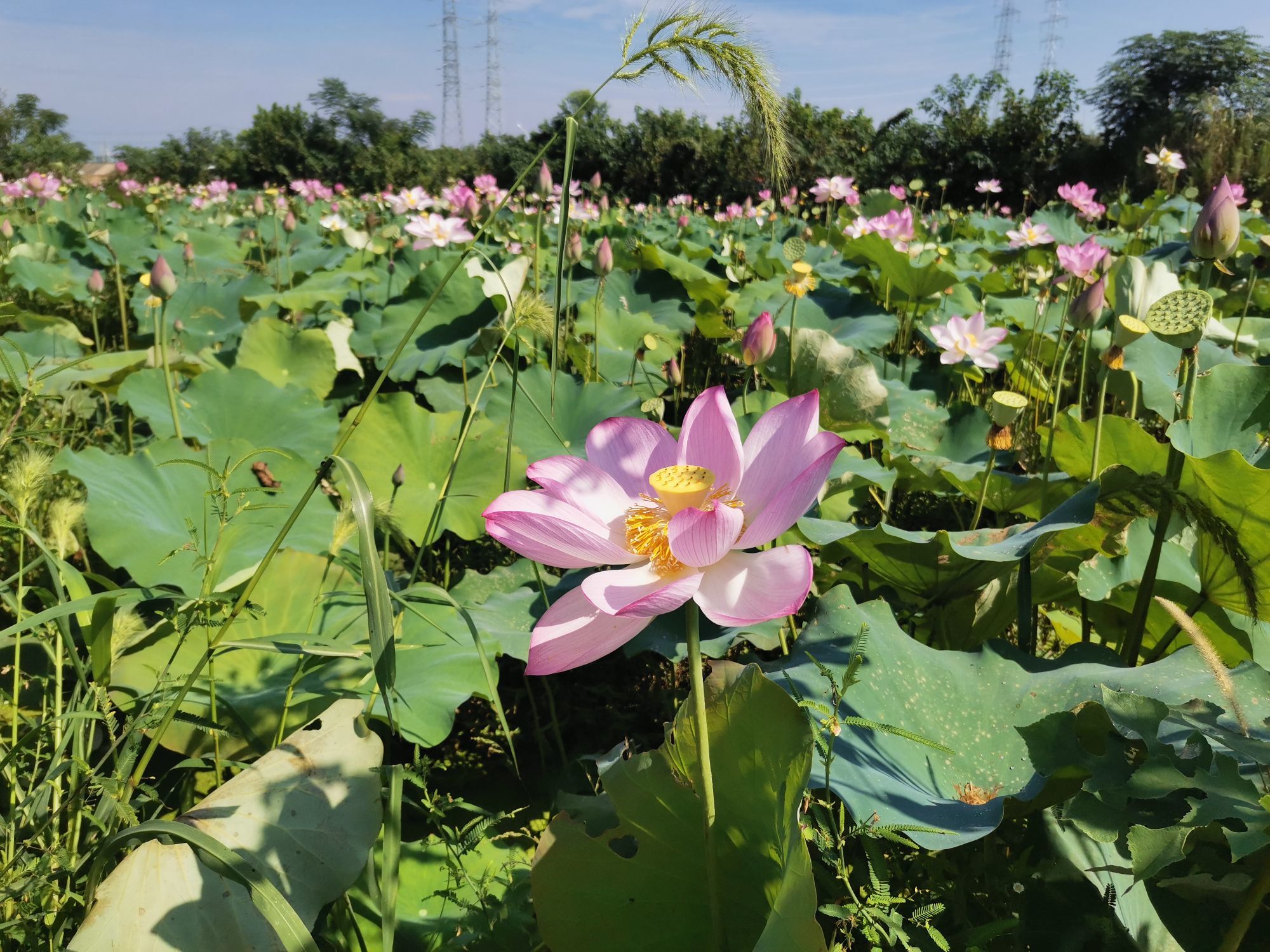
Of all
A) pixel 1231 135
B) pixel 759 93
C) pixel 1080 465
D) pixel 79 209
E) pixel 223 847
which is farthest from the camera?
pixel 1231 135

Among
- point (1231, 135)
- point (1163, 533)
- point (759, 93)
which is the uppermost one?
point (1231, 135)

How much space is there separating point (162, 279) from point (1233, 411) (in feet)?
6.94

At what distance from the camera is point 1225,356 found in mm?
1776

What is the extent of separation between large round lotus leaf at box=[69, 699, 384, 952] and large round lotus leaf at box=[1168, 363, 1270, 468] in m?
1.25

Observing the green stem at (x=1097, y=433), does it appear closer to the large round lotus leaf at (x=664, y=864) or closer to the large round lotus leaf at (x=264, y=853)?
the large round lotus leaf at (x=664, y=864)

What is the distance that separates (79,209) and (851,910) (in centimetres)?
744

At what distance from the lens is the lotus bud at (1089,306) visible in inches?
61.1

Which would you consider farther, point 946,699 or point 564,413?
point 564,413

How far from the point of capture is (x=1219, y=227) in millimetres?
1156

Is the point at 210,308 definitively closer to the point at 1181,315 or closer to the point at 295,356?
the point at 295,356

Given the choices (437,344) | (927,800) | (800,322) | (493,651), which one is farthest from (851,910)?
(437,344)

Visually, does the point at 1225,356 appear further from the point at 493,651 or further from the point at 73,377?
the point at 73,377

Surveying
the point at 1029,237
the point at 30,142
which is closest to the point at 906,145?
the point at 1029,237

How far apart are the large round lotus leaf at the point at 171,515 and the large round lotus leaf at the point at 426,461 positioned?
0.63 feet
